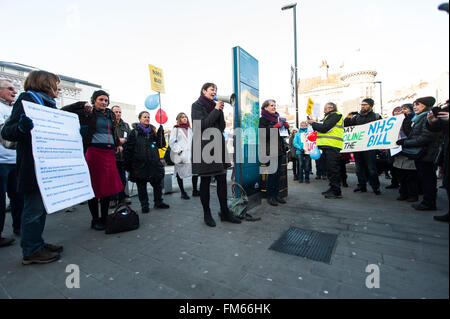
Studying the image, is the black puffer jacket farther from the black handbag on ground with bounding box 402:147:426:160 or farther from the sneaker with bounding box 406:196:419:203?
the sneaker with bounding box 406:196:419:203

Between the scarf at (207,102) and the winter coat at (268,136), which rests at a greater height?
the scarf at (207,102)

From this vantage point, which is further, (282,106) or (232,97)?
(282,106)

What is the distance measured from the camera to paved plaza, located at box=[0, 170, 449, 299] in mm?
1739

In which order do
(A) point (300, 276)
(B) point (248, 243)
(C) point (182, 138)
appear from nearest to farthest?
(A) point (300, 276) → (B) point (248, 243) → (C) point (182, 138)

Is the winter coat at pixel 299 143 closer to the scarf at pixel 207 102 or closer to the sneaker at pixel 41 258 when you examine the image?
the scarf at pixel 207 102

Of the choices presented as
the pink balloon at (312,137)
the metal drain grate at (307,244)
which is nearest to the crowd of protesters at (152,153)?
the metal drain grate at (307,244)

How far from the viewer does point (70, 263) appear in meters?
2.30

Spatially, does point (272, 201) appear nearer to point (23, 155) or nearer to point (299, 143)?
point (299, 143)

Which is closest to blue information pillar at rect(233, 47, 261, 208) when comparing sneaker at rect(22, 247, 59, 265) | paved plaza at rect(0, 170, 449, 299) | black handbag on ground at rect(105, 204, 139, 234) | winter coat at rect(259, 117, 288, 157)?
winter coat at rect(259, 117, 288, 157)

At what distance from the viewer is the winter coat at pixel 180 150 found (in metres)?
5.25

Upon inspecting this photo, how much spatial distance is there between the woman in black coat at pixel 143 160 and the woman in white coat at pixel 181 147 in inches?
31.3
